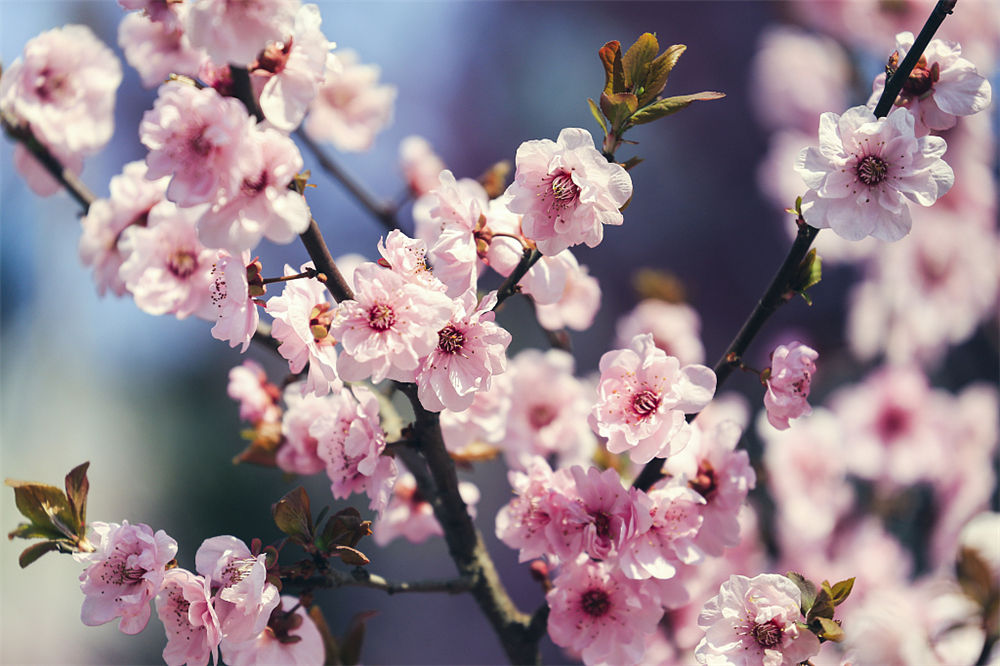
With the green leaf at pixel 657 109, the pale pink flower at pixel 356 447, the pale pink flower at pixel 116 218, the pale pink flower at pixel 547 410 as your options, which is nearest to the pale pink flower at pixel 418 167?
the pale pink flower at pixel 547 410

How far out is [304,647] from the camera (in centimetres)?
63

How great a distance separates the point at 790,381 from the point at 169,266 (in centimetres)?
66

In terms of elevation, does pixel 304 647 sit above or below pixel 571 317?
below

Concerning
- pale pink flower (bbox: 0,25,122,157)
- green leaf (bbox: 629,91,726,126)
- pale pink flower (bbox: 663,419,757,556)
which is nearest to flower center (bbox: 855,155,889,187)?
green leaf (bbox: 629,91,726,126)

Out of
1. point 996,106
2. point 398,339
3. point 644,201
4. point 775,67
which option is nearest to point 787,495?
point 398,339

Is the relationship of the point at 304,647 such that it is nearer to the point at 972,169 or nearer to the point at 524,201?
the point at 524,201

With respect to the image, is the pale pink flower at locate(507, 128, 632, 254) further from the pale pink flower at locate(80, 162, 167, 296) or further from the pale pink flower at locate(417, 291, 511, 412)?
the pale pink flower at locate(80, 162, 167, 296)

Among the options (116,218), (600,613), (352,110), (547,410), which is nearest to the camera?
(600,613)

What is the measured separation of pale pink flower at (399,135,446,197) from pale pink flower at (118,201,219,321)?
0.51 meters

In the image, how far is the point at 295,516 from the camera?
56 centimetres

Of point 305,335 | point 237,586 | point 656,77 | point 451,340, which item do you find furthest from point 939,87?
point 237,586

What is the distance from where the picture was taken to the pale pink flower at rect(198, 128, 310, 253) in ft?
1.54

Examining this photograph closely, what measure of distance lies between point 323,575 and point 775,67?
232cm

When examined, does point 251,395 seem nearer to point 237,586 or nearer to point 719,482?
point 237,586
